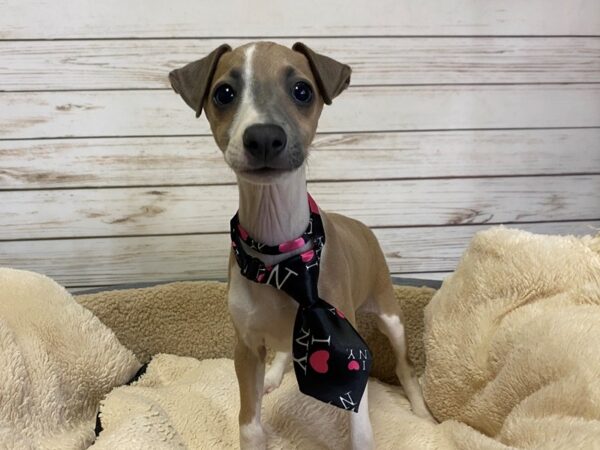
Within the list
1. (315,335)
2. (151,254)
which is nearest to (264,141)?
→ (315,335)

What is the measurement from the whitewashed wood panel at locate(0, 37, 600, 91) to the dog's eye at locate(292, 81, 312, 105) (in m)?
0.90

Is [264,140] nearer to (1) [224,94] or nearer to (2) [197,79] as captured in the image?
(1) [224,94]

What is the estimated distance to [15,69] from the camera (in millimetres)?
2012

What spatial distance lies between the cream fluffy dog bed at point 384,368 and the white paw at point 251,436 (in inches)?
6.1

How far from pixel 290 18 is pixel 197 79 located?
85 centimetres

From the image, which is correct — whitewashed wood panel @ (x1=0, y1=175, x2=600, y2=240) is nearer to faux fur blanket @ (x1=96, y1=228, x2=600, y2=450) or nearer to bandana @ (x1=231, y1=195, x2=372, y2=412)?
faux fur blanket @ (x1=96, y1=228, x2=600, y2=450)

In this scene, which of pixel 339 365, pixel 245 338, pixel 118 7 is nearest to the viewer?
pixel 339 365

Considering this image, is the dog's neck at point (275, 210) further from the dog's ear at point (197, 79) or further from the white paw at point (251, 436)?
the white paw at point (251, 436)

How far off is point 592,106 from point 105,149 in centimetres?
181

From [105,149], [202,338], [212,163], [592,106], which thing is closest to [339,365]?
[202,338]

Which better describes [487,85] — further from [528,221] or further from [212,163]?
[212,163]

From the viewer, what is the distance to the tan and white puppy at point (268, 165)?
3.59 ft

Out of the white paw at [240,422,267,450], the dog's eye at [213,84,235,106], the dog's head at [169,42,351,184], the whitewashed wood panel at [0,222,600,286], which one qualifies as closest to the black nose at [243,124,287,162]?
the dog's head at [169,42,351,184]

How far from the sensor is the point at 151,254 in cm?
222
